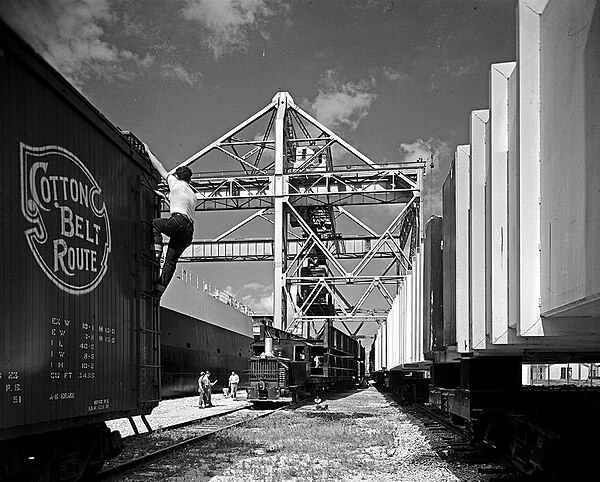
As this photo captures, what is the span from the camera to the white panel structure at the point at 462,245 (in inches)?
313

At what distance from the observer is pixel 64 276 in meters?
6.79

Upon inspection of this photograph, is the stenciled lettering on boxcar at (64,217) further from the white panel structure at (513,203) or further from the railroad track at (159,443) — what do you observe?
the white panel structure at (513,203)

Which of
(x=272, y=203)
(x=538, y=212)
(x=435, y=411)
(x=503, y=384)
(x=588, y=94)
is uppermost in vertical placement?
(x=272, y=203)

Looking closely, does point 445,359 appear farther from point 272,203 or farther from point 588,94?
point 272,203

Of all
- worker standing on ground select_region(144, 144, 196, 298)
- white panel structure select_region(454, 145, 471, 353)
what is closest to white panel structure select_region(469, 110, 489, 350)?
white panel structure select_region(454, 145, 471, 353)

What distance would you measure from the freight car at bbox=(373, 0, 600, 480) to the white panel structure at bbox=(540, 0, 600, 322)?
1 centimetres

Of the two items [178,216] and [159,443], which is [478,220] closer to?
[178,216]

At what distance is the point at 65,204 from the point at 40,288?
90cm

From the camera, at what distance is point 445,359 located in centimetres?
1082

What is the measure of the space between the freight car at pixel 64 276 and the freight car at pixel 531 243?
3.58 m

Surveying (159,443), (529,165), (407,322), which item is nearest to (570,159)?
(529,165)

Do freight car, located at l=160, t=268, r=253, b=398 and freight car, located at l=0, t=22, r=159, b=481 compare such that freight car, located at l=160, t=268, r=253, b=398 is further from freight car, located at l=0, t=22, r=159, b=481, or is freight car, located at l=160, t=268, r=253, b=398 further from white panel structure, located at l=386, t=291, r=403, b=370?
freight car, located at l=0, t=22, r=159, b=481

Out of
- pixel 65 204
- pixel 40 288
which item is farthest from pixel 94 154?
pixel 40 288

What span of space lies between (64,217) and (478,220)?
3.86 m
